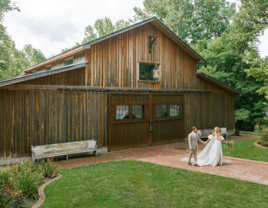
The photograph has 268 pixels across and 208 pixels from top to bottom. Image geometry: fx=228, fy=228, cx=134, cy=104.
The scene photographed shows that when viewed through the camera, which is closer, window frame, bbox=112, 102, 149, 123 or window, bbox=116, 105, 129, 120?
window frame, bbox=112, 102, 149, 123

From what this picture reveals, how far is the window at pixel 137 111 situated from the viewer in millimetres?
13305

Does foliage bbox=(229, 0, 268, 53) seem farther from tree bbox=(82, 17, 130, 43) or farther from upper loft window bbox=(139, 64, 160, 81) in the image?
tree bbox=(82, 17, 130, 43)

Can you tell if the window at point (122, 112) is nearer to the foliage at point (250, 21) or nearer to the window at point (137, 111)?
the window at point (137, 111)

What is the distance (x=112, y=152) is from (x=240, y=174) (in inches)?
251

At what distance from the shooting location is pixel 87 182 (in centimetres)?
718

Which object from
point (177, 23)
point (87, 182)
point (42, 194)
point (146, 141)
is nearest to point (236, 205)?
point (87, 182)

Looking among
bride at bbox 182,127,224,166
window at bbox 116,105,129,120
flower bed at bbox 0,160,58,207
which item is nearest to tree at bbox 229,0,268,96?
bride at bbox 182,127,224,166

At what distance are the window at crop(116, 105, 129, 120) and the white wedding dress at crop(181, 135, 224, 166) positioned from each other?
4.79 meters

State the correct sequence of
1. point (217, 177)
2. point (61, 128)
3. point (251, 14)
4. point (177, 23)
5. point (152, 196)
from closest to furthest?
point (152, 196), point (217, 177), point (61, 128), point (251, 14), point (177, 23)

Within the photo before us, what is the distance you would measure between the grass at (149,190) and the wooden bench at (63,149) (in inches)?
71.5

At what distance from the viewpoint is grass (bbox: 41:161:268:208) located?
573 centimetres

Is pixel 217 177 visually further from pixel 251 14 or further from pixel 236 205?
pixel 251 14

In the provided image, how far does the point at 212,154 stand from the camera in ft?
31.5

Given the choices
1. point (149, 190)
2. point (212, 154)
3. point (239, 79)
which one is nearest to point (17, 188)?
point (149, 190)
